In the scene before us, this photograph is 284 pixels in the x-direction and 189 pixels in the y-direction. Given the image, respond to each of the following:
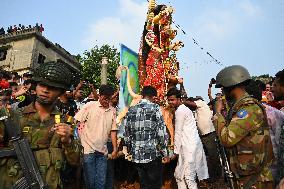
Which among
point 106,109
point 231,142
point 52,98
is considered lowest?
point 231,142

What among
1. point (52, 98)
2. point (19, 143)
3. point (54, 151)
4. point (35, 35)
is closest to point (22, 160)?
point (19, 143)

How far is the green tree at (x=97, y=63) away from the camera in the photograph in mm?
36031

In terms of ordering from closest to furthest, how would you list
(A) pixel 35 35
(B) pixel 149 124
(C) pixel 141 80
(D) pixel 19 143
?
1. (D) pixel 19 143
2. (B) pixel 149 124
3. (C) pixel 141 80
4. (A) pixel 35 35

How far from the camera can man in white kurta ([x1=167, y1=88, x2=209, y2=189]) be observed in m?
5.68

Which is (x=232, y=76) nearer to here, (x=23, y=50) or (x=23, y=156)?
(x=23, y=156)

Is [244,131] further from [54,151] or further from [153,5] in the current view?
[153,5]

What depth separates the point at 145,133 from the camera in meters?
5.15

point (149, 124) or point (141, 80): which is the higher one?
point (141, 80)

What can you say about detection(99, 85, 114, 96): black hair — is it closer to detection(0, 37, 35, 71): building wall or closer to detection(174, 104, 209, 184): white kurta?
detection(174, 104, 209, 184): white kurta

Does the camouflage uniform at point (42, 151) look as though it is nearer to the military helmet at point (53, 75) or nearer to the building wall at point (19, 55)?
the military helmet at point (53, 75)

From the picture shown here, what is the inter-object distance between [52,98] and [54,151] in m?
0.50

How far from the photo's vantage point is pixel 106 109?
632cm

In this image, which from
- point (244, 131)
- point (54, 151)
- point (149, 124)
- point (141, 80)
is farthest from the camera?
point (141, 80)

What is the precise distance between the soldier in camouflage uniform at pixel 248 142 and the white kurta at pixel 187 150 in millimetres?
2378
